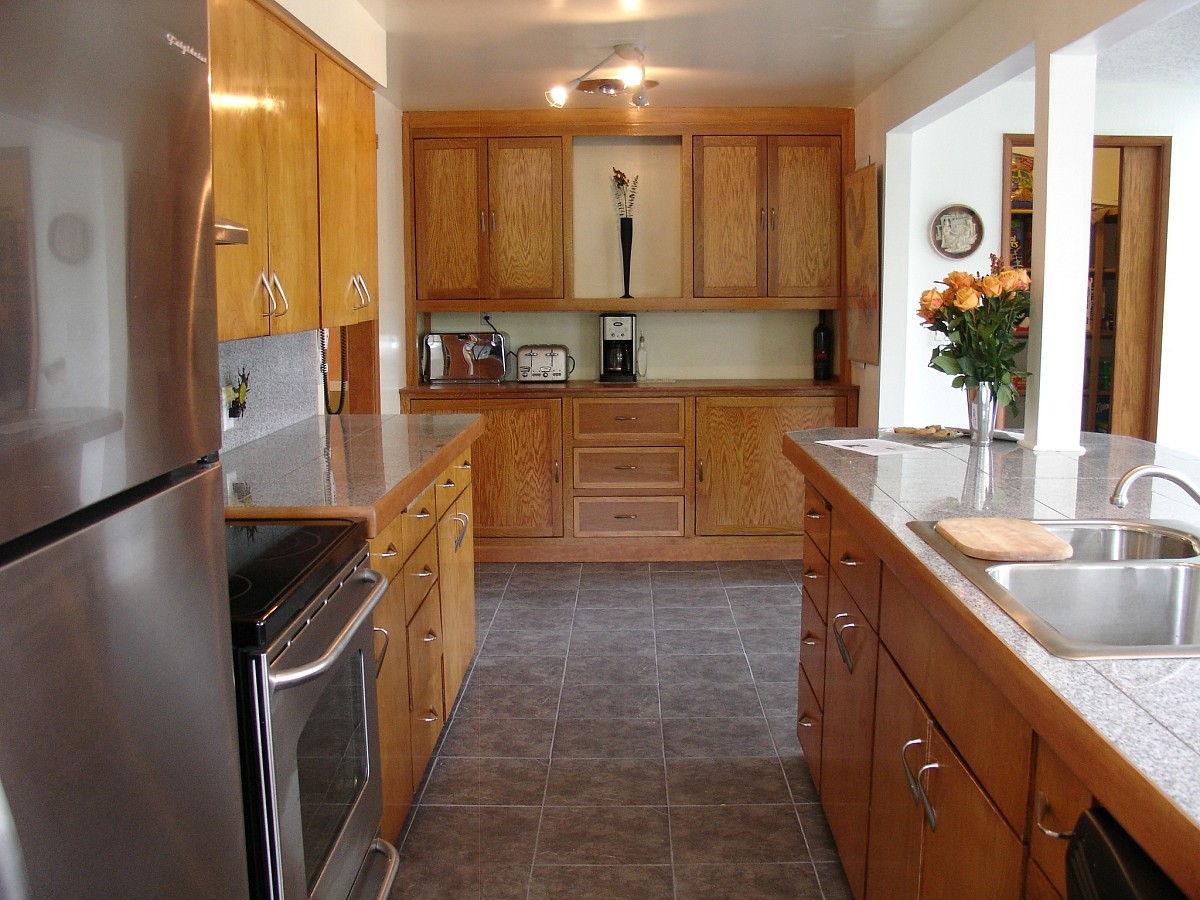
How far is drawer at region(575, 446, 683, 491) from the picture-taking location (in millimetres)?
5230

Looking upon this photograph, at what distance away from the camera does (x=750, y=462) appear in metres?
5.22

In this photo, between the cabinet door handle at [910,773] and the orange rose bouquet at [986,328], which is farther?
the orange rose bouquet at [986,328]

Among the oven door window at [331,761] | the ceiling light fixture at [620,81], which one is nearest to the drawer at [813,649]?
the oven door window at [331,761]

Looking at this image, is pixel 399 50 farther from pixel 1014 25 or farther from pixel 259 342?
pixel 1014 25

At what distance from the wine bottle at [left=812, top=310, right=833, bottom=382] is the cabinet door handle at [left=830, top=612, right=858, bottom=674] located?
3.19m

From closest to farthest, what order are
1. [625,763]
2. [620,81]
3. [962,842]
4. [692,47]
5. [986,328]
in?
[962,842]
[986,328]
[625,763]
[692,47]
[620,81]

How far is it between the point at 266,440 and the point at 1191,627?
2.47 m

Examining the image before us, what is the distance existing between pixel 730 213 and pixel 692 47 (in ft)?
4.46

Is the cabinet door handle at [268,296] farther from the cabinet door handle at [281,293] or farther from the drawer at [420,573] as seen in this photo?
the drawer at [420,573]

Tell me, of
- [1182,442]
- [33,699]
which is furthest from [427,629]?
[1182,442]

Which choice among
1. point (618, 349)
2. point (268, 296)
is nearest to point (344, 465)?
point (268, 296)

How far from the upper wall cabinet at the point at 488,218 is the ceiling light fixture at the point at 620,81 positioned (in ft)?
2.13

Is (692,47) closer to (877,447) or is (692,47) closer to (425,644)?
(877,447)

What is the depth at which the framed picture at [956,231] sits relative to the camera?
4.77 meters
